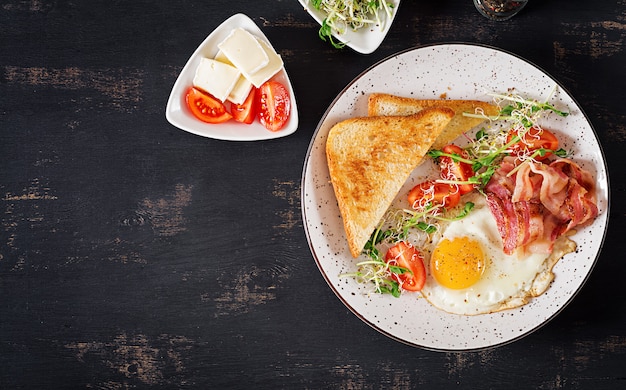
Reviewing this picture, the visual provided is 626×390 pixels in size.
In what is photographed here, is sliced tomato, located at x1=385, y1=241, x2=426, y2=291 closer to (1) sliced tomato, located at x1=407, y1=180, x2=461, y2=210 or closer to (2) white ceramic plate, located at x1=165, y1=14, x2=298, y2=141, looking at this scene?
(1) sliced tomato, located at x1=407, y1=180, x2=461, y2=210

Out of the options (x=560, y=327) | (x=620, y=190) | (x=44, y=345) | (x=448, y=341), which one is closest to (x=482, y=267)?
(x=448, y=341)

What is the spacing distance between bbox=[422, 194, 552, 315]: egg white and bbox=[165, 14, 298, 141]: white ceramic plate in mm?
1197

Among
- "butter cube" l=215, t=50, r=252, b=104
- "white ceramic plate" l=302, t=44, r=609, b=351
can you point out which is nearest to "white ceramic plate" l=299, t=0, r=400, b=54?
"white ceramic plate" l=302, t=44, r=609, b=351

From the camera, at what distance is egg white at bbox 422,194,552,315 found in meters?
3.40

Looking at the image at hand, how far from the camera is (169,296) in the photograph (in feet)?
11.7

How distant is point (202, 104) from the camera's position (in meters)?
3.36

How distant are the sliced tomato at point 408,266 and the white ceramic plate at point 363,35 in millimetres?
1152

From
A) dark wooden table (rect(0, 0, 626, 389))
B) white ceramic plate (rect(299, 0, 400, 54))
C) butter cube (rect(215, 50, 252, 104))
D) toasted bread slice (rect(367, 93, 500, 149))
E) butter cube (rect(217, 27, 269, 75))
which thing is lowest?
dark wooden table (rect(0, 0, 626, 389))

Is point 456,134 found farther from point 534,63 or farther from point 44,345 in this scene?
point 44,345

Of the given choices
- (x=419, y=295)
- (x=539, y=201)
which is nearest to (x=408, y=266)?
(x=419, y=295)

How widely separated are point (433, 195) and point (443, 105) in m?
0.52

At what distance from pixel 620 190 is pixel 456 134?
1094 mm

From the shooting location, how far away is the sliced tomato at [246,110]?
338 cm

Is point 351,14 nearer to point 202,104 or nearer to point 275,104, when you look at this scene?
point 275,104
